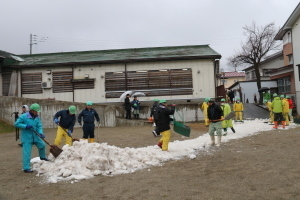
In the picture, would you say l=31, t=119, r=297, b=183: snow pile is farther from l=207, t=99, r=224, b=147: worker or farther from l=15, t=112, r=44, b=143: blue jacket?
l=207, t=99, r=224, b=147: worker

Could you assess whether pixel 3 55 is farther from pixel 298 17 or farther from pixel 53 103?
pixel 298 17

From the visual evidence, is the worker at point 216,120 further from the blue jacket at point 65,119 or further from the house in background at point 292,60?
the house in background at point 292,60

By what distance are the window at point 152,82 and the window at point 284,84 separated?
489 inches

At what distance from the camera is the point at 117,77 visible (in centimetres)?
2058

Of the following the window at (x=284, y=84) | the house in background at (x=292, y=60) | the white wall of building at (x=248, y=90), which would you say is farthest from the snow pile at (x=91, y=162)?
the white wall of building at (x=248, y=90)

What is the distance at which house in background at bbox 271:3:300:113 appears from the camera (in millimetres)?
22359

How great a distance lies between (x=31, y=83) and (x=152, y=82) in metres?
9.99

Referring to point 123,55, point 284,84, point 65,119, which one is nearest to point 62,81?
point 123,55

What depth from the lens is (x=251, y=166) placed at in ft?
19.8

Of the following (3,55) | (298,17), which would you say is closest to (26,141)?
(3,55)

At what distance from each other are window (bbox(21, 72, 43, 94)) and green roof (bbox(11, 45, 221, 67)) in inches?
35.6

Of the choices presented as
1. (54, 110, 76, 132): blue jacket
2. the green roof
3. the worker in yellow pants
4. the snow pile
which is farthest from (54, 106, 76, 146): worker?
the green roof

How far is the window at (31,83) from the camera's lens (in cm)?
2098

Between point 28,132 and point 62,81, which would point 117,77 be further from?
point 28,132
